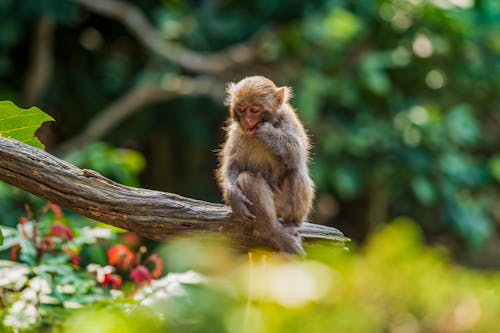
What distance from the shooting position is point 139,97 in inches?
403

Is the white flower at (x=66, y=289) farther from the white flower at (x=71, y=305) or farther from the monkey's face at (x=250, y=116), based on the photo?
the monkey's face at (x=250, y=116)

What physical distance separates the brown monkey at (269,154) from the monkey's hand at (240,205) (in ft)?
0.27

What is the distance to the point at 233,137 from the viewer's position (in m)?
5.12

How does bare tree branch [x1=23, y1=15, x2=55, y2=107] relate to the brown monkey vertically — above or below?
above

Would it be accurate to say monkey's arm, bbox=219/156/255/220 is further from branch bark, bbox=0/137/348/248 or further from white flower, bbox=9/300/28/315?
white flower, bbox=9/300/28/315

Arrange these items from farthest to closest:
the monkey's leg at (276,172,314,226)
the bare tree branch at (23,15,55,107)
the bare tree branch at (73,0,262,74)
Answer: the bare tree branch at (23,15,55,107) < the bare tree branch at (73,0,262,74) < the monkey's leg at (276,172,314,226)

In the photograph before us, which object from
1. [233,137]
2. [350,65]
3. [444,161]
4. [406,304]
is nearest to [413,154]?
[444,161]

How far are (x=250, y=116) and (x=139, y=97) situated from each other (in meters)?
5.55

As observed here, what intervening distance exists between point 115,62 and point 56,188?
23.5ft

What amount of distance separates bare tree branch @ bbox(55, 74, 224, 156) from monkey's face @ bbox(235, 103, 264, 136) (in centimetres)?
528

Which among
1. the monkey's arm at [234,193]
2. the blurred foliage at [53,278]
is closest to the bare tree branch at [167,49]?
the monkey's arm at [234,193]

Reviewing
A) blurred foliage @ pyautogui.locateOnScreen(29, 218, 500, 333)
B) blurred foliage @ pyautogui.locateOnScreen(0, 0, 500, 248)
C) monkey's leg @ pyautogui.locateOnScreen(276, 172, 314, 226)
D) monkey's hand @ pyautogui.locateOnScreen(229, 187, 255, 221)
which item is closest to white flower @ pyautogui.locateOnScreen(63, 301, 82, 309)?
monkey's hand @ pyautogui.locateOnScreen(229, 187, 255, 221)

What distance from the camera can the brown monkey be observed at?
4.80m

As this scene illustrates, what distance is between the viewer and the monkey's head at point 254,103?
487 cm
